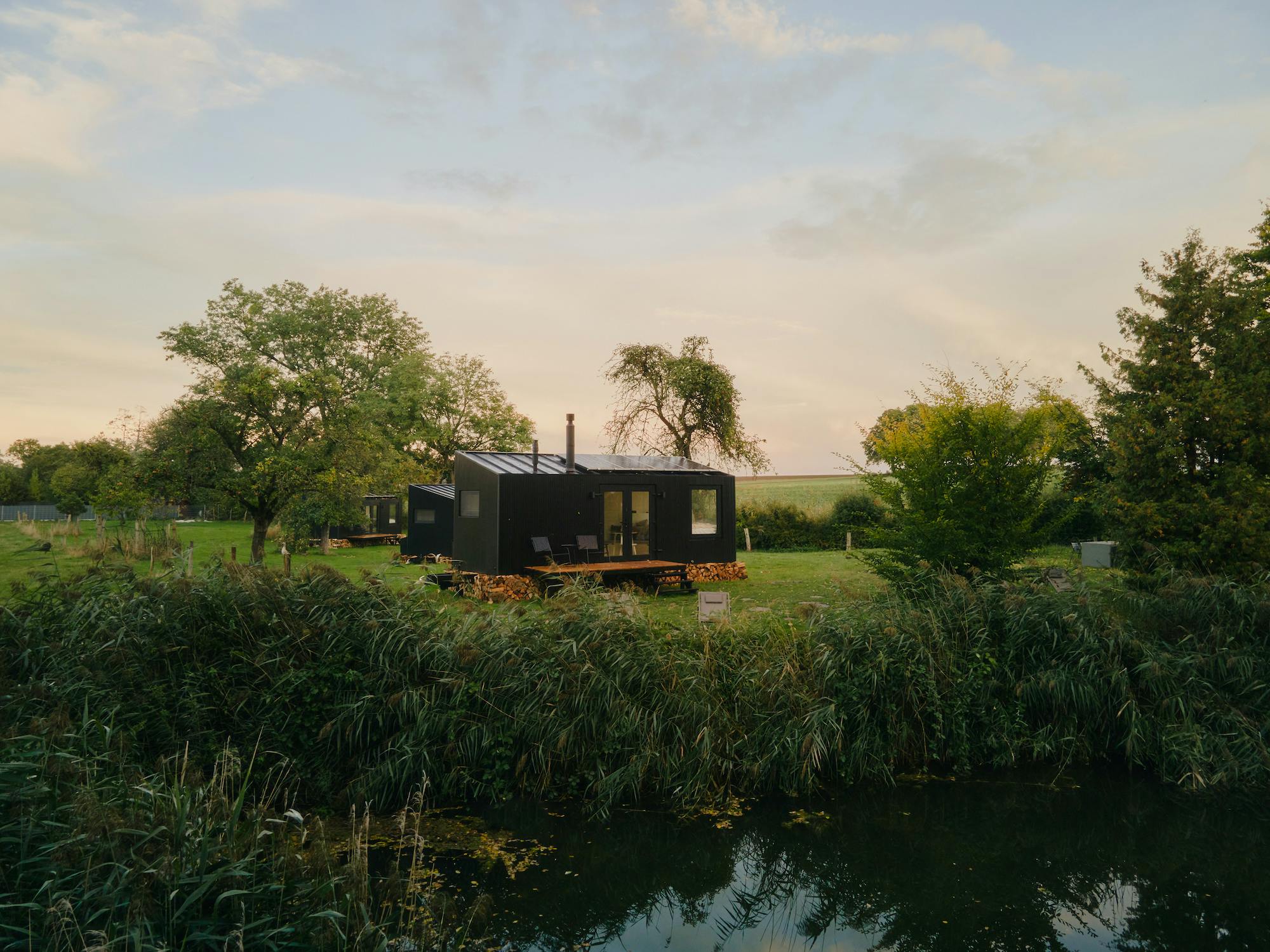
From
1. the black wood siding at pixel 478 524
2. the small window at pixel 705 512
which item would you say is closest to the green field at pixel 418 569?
the black wood siding at pixel 478 524

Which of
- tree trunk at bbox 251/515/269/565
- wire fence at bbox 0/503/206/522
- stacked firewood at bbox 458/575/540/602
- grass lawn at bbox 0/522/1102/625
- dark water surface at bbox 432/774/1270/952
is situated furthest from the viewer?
wire fence at bbox 0/503/206/522

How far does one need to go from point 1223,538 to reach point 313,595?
10.0m

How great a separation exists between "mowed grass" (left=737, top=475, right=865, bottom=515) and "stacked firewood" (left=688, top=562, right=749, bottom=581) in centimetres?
943

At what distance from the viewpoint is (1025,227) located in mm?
12766

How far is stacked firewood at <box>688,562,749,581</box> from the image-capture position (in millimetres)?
15094

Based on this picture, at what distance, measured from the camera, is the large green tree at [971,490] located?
9.11 meters

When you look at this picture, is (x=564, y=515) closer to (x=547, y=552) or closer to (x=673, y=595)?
(x=547, y=552)

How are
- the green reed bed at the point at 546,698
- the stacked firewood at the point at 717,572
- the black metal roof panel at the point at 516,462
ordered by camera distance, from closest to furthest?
the green reed bed at the point at 546,698, the black metal roof panel at the point at 516,462, the stacked firewood at the point at 717,572

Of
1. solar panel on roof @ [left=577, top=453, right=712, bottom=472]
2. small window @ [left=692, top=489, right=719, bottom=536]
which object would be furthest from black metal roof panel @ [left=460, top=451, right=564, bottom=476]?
small window @ [left=692, top=489, right=719, bottom=536]

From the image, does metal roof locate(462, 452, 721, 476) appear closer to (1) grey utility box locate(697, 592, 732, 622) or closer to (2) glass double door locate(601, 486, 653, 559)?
(2) glass double door locate(601, 486, 653, 559)

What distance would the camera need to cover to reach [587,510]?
13.9 metres

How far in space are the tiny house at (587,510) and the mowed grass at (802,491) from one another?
Answer: 31.7ft

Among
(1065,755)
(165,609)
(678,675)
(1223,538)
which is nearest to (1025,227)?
(1223,538)

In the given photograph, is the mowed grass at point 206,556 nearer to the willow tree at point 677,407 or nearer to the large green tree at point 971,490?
the large green tree at point 971,490
